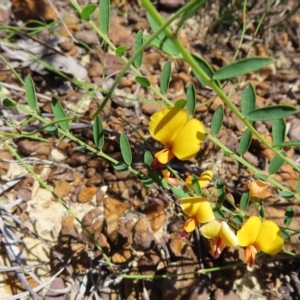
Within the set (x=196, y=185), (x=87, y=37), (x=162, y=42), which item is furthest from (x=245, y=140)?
(x=87, y=37)

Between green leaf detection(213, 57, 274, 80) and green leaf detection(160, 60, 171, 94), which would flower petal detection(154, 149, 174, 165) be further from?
green leaf detection(213, 57, 274, 80)

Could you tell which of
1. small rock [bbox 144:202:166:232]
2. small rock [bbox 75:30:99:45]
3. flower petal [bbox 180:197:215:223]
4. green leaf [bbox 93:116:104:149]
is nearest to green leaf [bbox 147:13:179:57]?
green leaf [bbox 93:116:104:149]

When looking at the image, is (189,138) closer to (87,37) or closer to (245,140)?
(245,140)

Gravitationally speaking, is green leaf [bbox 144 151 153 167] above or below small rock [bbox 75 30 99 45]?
below

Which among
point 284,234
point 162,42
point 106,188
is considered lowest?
point 284,234

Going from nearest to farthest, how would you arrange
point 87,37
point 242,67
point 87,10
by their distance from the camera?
point 242,67, point 87,10, point 87,37

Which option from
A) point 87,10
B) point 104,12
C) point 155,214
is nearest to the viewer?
point 87,10

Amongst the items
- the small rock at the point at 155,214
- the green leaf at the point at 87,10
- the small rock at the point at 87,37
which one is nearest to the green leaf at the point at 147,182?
the small rock at the point at 155,214
